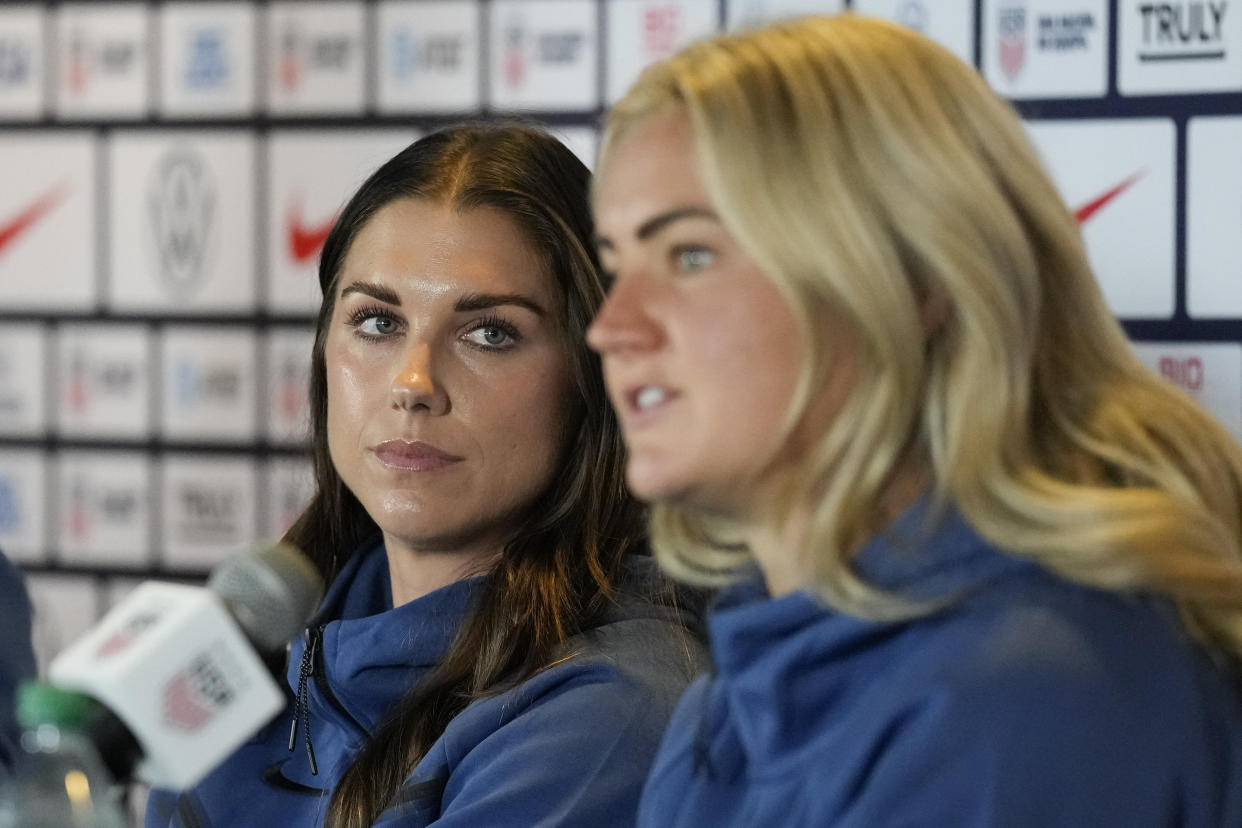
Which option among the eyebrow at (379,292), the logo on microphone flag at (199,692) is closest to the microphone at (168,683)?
the logo on microphone flag at (199,692)

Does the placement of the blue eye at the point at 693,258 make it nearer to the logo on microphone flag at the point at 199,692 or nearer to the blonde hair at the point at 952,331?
the blonde hair at the point at 952,331

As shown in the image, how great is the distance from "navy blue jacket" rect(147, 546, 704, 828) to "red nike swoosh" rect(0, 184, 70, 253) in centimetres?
126

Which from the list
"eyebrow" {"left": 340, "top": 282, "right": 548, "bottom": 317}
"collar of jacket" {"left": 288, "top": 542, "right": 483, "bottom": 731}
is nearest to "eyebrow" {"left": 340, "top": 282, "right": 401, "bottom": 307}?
"eyebrow" {"left": 340, "top": 282, "right": 548, "bottom": 317}

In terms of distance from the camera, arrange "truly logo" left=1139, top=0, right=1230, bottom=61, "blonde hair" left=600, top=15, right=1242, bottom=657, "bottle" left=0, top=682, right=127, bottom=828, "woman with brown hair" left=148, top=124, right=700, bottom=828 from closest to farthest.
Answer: "bottle" left=0, top=682, right=127, bottom=828, "blonde hair" left=600, top=15, right=1242, bottom=657, "woman with brown hair" left=148, top=124, right=700, bottom=828, "truly logo" left=1139, top=0, right=1230, bottom=61

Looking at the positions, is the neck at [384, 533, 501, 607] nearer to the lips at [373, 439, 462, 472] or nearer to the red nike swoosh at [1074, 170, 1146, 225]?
the lips at [373, 439, 462, 472]

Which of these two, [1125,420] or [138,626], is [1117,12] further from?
[138,626]

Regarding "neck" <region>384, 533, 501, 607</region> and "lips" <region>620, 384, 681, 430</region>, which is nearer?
"lips" <region>620, 384, 681, 430</region>

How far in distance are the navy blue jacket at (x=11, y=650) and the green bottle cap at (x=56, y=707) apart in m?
0.66

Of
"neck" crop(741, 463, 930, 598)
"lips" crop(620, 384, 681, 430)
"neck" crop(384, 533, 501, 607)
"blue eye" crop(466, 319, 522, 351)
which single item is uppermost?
"lips" crop(620, 384, 681, 430)

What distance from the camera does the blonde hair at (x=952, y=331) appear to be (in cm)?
72

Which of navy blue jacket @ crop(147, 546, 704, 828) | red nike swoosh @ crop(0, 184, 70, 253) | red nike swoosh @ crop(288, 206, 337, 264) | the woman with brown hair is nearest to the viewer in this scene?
navy blue jacket @ crop(147, 546, 704, 828)

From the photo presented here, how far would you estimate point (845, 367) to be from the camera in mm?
753

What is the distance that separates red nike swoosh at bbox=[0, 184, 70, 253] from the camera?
2.37 meters

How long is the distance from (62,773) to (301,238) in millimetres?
1710
